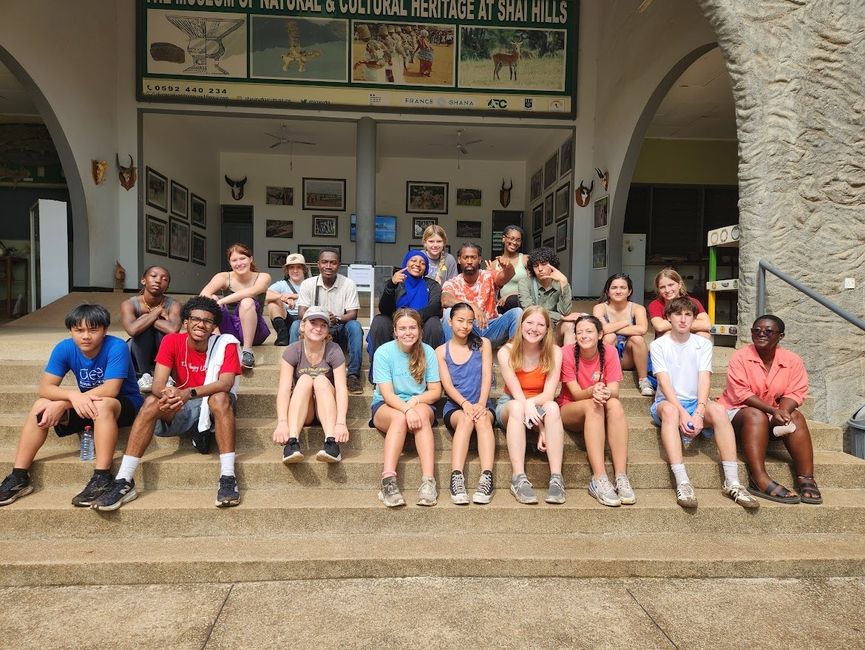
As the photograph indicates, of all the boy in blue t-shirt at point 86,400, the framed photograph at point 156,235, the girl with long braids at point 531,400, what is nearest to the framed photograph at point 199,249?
the framed photograph at point 156,235

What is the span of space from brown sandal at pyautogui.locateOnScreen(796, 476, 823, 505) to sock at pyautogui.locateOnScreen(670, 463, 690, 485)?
649 mm

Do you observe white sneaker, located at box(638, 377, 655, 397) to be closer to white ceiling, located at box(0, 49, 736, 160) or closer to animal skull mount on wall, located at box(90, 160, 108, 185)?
white ceiling, located at box(0, 49, 736, 160)

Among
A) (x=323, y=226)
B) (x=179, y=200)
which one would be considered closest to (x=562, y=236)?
(x=323, y=226)

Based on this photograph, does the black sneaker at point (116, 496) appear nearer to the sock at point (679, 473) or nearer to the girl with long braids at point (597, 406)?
the girl with long braids at point (597, 406)

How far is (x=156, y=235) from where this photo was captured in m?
11.1

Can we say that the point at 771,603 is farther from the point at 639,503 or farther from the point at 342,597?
the point at 342,597

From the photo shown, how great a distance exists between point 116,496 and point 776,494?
3.55 m

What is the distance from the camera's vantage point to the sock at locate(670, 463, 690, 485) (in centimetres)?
329

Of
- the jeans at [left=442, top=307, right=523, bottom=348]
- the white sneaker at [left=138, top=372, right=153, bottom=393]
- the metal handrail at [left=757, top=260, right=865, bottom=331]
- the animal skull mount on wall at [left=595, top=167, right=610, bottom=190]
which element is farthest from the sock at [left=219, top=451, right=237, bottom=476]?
the animal skull mount on wall at [left=595, top=167, right=610, bottom=190]

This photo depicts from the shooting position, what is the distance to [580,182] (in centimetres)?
1085

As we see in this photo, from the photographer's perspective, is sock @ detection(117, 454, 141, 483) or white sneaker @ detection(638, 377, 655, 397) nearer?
sock @ detection(117, 454, 141, 483)

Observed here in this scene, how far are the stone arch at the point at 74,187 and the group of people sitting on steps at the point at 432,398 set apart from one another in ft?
20.6

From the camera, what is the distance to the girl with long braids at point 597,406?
3312mm

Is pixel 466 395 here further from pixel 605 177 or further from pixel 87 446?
pixel 605 177
